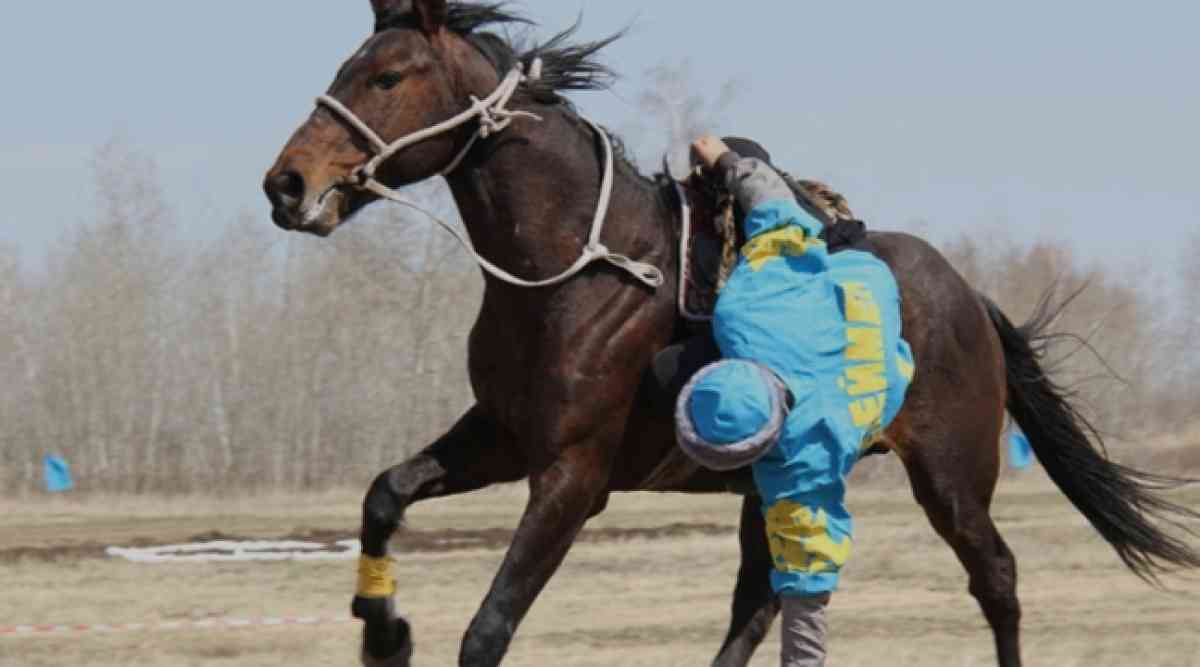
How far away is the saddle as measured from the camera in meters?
6.26

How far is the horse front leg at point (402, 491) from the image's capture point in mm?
6262

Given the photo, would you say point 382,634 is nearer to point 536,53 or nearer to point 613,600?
point 536,53

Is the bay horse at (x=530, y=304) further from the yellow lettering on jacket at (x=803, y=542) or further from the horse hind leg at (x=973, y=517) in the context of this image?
the yellow lettering on jacket at (x=803, y=542)

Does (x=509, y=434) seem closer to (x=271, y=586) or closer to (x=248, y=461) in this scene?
(x=271, y=586)

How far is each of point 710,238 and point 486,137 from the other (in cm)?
84

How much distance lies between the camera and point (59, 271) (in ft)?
131

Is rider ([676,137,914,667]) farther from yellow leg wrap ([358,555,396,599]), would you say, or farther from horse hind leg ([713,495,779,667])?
yellow leg wrap ([358,555,396,599])

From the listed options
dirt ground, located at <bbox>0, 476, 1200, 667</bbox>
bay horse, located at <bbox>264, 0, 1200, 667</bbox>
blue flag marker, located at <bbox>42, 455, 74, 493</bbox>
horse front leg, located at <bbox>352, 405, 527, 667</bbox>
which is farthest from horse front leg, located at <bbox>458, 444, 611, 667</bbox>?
blue flag marker, located at <bbox>42, 455, 74, 493</bbox>

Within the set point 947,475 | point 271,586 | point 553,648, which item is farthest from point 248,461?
point 947,475

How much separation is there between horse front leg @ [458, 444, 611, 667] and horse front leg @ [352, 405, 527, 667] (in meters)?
0.41

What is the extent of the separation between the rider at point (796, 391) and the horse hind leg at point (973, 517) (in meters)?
0.78

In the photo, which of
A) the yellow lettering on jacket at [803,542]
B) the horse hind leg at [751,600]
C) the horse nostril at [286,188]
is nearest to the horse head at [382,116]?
the horse nostril at [286,188]

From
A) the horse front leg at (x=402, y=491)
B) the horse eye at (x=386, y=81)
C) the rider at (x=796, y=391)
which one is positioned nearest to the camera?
the rider at (x=796, y=391)

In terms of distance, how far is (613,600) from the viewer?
38.6 feet
